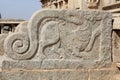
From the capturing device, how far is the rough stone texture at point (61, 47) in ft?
16.4

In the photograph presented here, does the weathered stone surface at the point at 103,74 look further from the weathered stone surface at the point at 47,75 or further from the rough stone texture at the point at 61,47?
the weathered stone surface at the point at 47,75

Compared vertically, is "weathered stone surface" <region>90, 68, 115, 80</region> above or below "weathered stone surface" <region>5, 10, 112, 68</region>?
below

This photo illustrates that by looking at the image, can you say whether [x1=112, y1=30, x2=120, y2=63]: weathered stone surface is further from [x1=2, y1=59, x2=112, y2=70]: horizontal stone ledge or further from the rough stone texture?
[x1=2, y1=59, x2=112, y2=70]: horizontal stone ledge

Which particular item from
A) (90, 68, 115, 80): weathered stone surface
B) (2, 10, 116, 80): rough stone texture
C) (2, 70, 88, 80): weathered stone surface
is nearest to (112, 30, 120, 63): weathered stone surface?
(2, 10, 116, 80): rough stone texture

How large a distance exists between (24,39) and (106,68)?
4.57 ft

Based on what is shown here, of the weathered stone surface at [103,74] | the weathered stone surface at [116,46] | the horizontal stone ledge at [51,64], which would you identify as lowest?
the weathered stone surface at [103,74]

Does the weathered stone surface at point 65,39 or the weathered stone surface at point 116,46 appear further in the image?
the weathered stone surface at point 116,46

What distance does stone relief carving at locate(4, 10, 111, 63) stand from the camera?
5.01 meters

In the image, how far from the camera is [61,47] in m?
5.16

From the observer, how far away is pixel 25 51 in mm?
5020

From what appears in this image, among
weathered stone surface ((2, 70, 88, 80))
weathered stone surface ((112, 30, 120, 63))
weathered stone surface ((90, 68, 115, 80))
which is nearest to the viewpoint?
weathered stone surface ((2, 70, 88, 80))

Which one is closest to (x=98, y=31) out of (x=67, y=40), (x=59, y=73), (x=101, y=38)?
(x=101, y=38)

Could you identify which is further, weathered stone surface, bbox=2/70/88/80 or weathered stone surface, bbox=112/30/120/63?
weathered stone surface, bbox=112/30/120/63

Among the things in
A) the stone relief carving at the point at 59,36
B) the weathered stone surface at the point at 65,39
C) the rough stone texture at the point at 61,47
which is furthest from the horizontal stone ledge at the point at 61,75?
the stone relief carving at the point at 59,36
